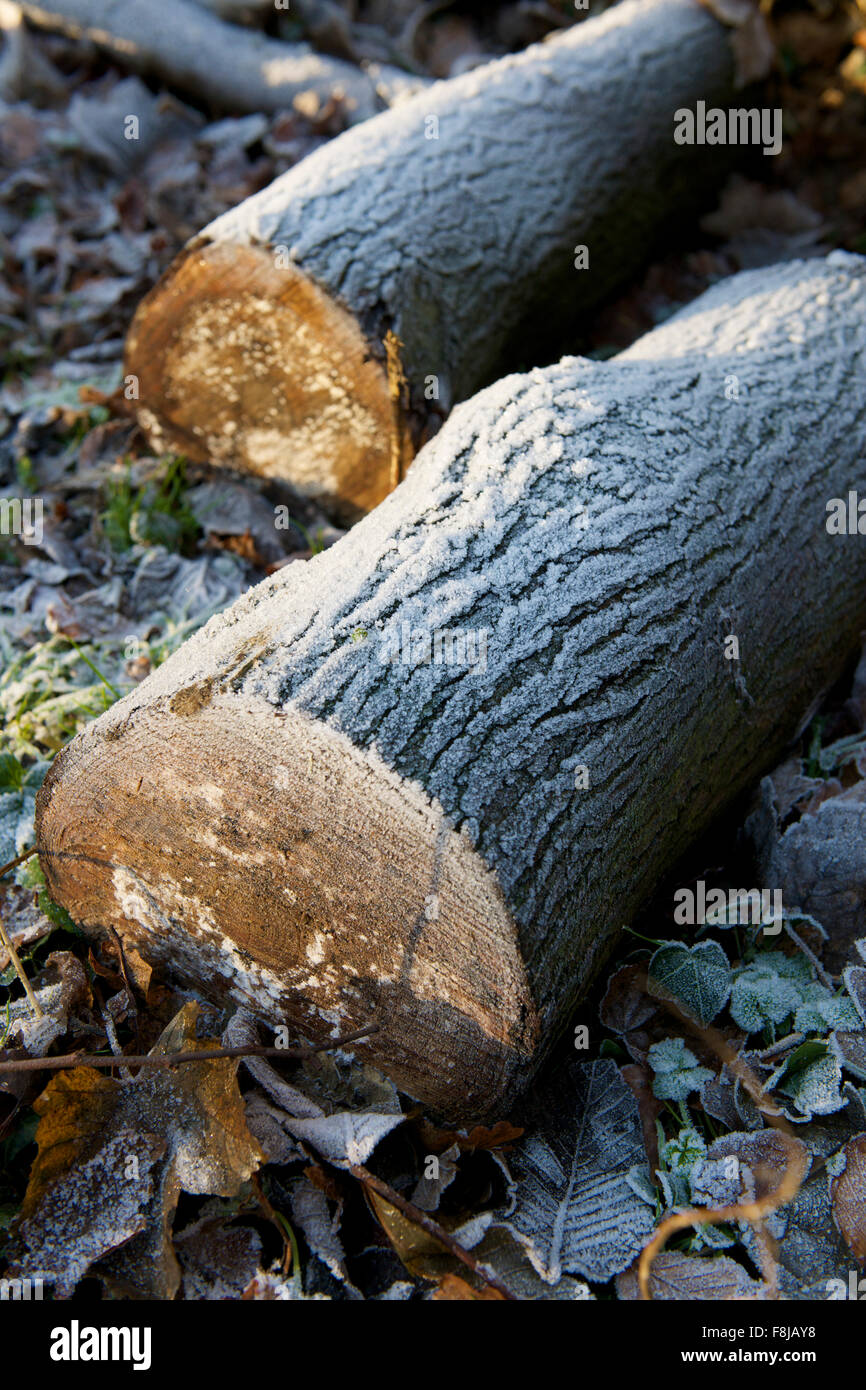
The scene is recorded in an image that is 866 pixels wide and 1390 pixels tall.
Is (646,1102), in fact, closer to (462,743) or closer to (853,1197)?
(853,1197)

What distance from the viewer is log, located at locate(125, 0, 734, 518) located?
9.04 ft

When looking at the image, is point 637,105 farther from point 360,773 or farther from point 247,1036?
point 247,1036

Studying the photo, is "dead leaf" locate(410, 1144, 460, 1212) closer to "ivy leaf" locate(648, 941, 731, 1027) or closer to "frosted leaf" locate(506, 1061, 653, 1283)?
"frosted leaf" locate(506, 1061, 653, 1283)

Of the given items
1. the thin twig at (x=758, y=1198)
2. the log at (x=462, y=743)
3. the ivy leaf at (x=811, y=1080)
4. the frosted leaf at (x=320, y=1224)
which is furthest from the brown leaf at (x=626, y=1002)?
the frosted leaf at (x=320, y=1224)

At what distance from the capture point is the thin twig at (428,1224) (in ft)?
4.89

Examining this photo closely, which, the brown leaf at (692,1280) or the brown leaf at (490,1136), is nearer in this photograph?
the brown leaf at (692,1280)

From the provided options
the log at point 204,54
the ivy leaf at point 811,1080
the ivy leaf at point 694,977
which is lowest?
the ivy leaf at point 811,1080

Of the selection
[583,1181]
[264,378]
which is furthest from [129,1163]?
[264,378]

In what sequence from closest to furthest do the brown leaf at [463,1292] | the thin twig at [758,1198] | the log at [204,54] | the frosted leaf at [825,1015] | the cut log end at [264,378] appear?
the thin twig at [758,1198]
the brown leaf at [463,1292]
the frosted leaf at [825,1015]
the cut log end at [264,378]
the log at [204,54]

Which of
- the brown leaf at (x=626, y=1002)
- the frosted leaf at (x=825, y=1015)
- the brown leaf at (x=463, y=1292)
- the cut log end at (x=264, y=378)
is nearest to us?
the brown leaf at (x=463, y=1292)

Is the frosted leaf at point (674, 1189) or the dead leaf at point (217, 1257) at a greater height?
the frosted leaf at point (674, 1189)

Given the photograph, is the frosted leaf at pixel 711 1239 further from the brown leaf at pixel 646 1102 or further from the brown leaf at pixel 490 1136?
the brown leaf at pixel 490 1136

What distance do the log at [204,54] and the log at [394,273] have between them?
1.43 m
